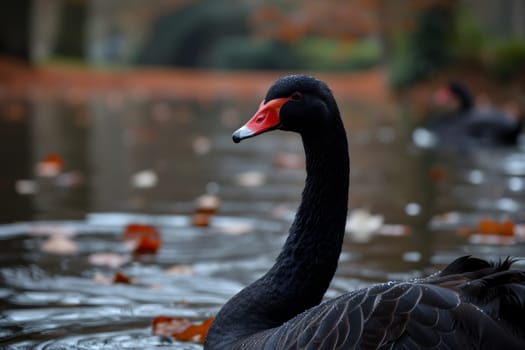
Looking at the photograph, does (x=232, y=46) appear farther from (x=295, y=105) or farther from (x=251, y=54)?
(x=295, y=105)

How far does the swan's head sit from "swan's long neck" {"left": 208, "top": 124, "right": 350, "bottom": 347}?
0.25 ft

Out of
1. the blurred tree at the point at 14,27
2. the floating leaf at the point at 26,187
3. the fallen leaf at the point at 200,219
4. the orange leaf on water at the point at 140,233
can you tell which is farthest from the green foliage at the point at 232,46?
the orange leaf on water at the point at 140,233

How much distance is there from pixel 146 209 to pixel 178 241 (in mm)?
1045

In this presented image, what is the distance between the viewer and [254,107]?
17828 millimetres

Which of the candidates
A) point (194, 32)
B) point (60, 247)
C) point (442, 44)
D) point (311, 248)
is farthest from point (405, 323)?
point (194, 32)

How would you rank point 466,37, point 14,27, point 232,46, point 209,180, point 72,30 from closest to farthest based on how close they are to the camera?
point 209,180 < point 466,37 < point 14,27 < point 72,30 < point 232,46

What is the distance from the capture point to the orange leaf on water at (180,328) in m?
3.70

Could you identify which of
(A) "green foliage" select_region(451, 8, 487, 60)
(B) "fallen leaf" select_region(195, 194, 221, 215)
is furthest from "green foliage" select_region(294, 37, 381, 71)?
(B) "fallen leaf" select_region(195, 194, 221, 215)

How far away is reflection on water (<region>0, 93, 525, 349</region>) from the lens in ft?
13.6

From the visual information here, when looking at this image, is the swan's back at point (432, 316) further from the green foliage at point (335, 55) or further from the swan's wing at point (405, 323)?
the green foliage at point (335, 55)

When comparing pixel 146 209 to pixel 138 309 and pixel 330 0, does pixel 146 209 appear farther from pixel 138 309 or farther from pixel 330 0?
pixel 330 0

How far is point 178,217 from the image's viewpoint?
6215 mm

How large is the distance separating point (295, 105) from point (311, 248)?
490mm

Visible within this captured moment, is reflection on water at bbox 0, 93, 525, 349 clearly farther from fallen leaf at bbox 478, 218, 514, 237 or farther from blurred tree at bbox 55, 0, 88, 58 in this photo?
blurred tree at bbox 55, 0, 88, 58
